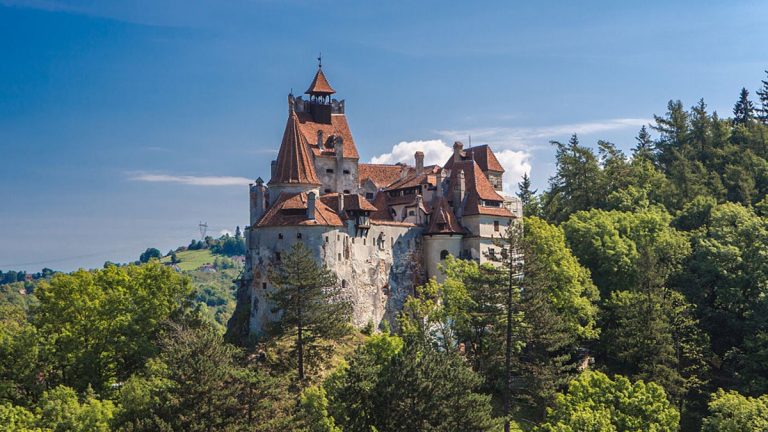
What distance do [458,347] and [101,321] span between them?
28958 mm

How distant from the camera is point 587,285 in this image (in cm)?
7369

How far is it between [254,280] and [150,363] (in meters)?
13.3

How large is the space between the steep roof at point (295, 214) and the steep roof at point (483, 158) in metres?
20.1

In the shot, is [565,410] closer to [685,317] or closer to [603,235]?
[685,317]

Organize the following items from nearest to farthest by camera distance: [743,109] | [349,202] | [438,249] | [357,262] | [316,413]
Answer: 1. [316,413]
2. [357,262]
3. [349,202]
4. [438,249]
5. [743,109]

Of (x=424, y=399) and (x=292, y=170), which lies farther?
(x=292, y=170)

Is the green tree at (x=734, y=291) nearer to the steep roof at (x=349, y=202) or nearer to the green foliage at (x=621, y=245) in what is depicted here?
the green foliage at (x=621, y=245)

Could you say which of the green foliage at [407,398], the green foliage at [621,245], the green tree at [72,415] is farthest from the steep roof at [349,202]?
the green tree at [72,415]

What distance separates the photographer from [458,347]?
220 ft

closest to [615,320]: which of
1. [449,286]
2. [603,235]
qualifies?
[603,235]

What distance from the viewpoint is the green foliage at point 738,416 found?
50.7 metres

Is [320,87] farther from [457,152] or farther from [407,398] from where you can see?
[407,398]

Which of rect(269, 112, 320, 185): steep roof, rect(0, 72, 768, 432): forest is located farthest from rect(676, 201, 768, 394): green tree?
rect(269, 112, 320, 185): steep roof

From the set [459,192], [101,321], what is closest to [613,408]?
[459,192]
